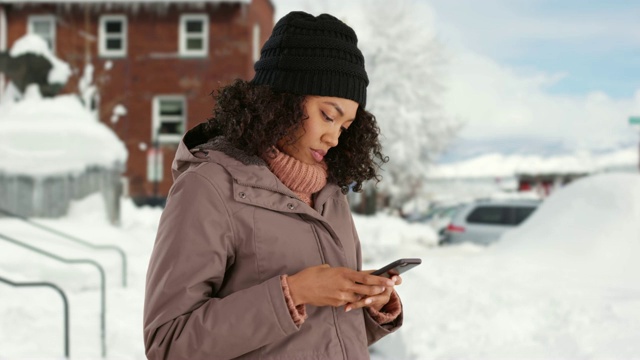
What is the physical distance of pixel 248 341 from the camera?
72.5 inches

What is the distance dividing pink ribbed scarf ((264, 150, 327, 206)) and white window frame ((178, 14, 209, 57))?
2485 centimetres

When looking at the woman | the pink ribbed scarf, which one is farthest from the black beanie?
the pink ribbed scarf

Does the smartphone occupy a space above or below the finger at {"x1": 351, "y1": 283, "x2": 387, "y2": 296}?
above

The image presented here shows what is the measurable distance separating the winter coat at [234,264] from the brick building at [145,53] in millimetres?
24089

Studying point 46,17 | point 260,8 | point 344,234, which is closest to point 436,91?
point 260,8

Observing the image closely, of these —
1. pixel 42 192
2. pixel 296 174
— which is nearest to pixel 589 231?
pixel 42 192

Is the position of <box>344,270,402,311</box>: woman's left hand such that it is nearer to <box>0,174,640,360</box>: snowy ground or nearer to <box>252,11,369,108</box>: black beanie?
<box>252,11,369,108</box>: black beanie

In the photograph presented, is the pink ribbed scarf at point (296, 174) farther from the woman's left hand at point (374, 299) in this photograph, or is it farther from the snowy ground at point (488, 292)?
the snowy ground at point (488, 292)

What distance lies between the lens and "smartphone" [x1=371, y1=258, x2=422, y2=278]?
1.93 m

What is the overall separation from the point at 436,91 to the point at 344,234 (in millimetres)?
28421

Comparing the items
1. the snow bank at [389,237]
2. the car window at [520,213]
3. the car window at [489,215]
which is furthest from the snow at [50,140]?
the car window at [520,213]

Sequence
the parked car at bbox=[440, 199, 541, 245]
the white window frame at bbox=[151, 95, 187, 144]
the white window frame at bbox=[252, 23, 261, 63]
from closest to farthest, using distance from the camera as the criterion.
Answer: the parked car at bbox=[440, 199, 541, 245] < the white window frame at bbox=[151, 95, 187, 144] < the white window frame at bbox=[252, 23, 261, 63]

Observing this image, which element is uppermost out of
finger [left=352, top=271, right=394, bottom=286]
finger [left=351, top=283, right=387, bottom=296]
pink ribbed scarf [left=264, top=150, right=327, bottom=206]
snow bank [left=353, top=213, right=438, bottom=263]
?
pink ribbed scarf [left=264, top=150, right=327, bottom=206]

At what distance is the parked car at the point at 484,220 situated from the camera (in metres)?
14.5
